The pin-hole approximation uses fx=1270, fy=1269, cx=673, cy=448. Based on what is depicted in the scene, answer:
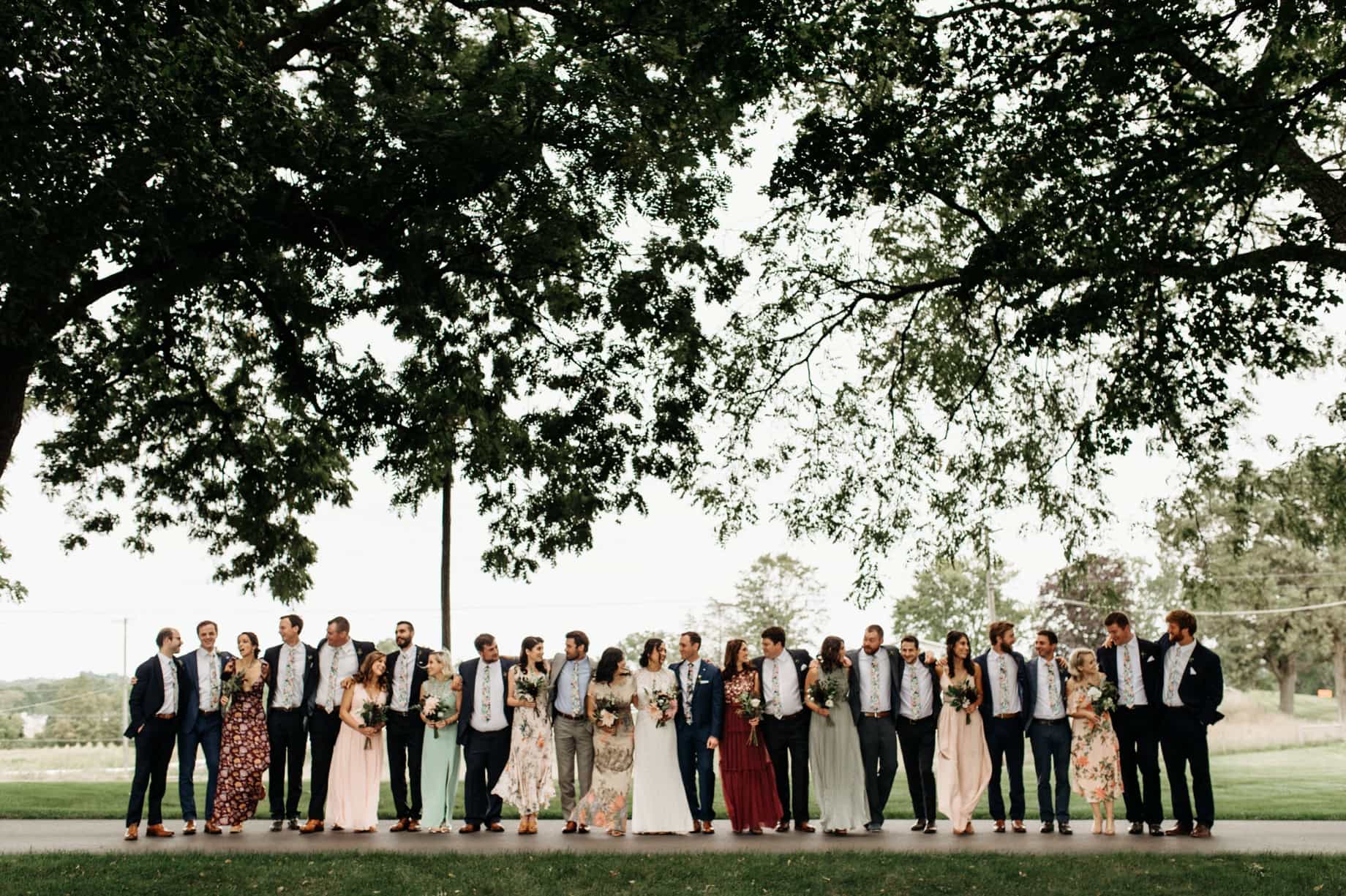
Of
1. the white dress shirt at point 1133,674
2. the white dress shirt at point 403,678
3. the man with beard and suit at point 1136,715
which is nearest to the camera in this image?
the man with beard and suit at point 1136,715

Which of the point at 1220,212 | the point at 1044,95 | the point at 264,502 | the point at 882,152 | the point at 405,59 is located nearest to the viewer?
the point at 1044,95

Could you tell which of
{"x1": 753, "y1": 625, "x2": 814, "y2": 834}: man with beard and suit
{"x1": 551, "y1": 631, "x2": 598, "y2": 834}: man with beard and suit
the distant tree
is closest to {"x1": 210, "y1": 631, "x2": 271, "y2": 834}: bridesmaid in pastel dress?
{"x1": 551, "y1": 631, "x2": 598, "y2": 834}: man with beard and suit

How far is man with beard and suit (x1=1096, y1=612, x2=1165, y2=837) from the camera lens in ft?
43.1

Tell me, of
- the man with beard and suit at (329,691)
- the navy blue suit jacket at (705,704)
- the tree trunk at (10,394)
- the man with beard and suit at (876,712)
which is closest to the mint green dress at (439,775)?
the man with beard and suit at (329,691)

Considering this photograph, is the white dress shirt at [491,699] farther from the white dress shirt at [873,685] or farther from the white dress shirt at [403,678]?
the white dress shirt at [873,685]

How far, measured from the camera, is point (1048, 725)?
13508mm

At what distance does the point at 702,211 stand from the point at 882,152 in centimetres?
498

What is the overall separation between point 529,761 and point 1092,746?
6037 millimetres

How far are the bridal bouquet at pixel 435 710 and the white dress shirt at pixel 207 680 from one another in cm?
222

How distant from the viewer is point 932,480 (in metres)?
17.3

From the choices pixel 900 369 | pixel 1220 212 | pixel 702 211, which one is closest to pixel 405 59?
pixel 702 211

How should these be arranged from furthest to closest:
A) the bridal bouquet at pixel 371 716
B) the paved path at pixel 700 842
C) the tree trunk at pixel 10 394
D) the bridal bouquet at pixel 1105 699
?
1. the tree trunk at pixel 10 394
2. the bridal bouquet at pixel 371 716
3. the bridal bouquet at pixel 1105 699
4. the paved path at pixel 700 842

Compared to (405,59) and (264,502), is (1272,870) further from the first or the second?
(264,502)

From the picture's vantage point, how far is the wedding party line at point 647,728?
44.1ft
